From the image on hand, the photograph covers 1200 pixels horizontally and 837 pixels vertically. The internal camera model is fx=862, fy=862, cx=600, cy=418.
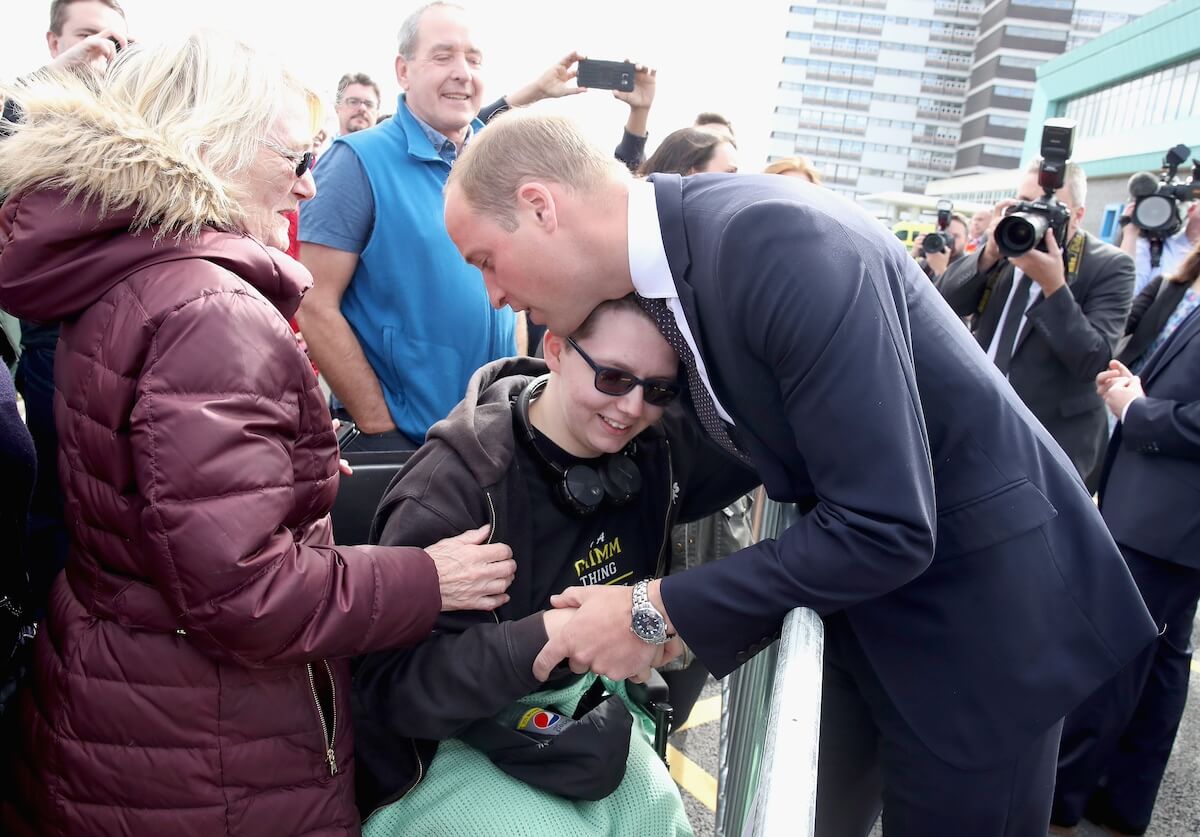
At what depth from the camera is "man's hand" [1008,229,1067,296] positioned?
3.57m

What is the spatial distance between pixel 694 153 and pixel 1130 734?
2.85 meters

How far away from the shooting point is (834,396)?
1328mm

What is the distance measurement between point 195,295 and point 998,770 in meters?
1.71

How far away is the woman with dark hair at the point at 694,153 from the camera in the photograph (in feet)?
12.0

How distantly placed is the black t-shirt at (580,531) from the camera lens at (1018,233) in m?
2.24

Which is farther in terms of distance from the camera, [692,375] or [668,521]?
[668,521]

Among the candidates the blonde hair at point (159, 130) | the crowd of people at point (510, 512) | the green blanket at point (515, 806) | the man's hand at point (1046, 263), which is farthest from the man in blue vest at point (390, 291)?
the man's hand at point (1046, 263)

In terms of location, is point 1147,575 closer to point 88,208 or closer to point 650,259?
point 650,259

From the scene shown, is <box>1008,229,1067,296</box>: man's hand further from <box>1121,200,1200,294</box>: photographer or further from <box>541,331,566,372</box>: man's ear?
<box>1121,200,1200,294</box>: photographer

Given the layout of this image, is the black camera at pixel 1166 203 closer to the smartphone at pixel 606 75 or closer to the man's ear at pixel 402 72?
the smartphone at pixel 606 75

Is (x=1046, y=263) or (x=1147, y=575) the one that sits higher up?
(x=1046, y=263)

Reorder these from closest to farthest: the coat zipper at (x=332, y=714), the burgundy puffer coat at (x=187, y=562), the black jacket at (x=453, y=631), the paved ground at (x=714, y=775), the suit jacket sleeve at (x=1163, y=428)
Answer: the burgundy puffer coat at (x=187, y=562)
the coat zipper at (x=332, y=714)
the black jacket at (x=453, y=631)
the suit jacket sleeve at (x=1163, y=428)
the paved ground at (x=714, y=775)

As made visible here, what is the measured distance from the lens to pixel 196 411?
4.10ft

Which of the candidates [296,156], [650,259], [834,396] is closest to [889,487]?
[834,396]
